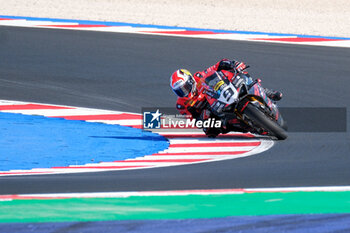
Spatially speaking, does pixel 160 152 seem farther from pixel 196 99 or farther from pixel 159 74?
pixel 159 74

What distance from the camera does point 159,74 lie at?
1384cm

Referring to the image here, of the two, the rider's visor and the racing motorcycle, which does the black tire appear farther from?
the rider's visor

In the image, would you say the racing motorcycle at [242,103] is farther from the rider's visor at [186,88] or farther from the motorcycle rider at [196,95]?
the rider's visor at [186,88]

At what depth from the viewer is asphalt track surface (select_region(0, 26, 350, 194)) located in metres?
9.18

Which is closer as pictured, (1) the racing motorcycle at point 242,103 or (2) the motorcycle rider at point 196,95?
(1) the racing motorcycle at point 242,103

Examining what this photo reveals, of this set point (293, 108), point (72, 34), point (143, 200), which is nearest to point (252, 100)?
point (293, 108)

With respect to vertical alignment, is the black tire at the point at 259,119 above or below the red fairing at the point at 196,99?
below

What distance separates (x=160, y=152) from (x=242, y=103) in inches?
48.2

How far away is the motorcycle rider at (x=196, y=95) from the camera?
10.2 metres

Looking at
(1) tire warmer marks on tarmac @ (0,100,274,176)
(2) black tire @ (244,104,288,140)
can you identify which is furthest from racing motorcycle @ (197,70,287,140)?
(1) tire warmer marks on tarmac @ (0,100,274,176)

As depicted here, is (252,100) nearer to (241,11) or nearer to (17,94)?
(17,94)

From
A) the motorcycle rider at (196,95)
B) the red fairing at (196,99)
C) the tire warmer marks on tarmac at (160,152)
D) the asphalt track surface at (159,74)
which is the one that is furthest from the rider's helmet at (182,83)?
the asphalt track surface at (159,74)

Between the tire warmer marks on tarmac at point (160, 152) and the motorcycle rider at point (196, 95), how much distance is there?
0.21 metres

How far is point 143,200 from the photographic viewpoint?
20.7 ft
